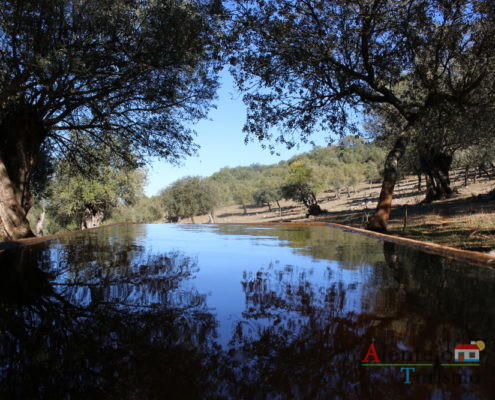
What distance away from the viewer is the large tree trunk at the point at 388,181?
1286 cm

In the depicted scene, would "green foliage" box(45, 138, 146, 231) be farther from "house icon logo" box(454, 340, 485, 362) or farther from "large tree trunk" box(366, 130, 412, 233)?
"house icon logo" box(454, 340, 485, 362)

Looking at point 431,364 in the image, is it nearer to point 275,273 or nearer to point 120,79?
point 275,273

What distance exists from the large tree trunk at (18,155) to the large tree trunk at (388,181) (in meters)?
11.8

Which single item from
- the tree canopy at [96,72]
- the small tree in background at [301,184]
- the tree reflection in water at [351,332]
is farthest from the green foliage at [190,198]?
the tree reflection in water at [351,332]

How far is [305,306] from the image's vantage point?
3.60 meters

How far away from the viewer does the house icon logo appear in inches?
94.2

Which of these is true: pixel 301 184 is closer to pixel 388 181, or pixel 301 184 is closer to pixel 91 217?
pixel 91 217

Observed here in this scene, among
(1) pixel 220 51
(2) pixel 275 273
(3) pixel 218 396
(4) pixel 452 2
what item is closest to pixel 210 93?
(1) pixel 220 51

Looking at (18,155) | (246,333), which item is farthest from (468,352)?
(18,155)

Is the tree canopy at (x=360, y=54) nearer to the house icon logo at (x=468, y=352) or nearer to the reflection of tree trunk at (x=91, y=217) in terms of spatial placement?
the house icon logo at (x=468, y=352)

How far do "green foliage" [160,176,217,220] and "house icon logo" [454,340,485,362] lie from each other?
60122mm

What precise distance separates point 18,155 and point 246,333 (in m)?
11.6

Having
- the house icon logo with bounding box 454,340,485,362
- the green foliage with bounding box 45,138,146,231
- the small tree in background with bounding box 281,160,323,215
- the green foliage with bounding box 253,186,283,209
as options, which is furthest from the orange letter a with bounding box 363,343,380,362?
the green foliage with bounding box 253,186,283,209

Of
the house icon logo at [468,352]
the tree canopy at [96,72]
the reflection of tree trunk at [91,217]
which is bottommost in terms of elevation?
the house icon logo at [468,352]
